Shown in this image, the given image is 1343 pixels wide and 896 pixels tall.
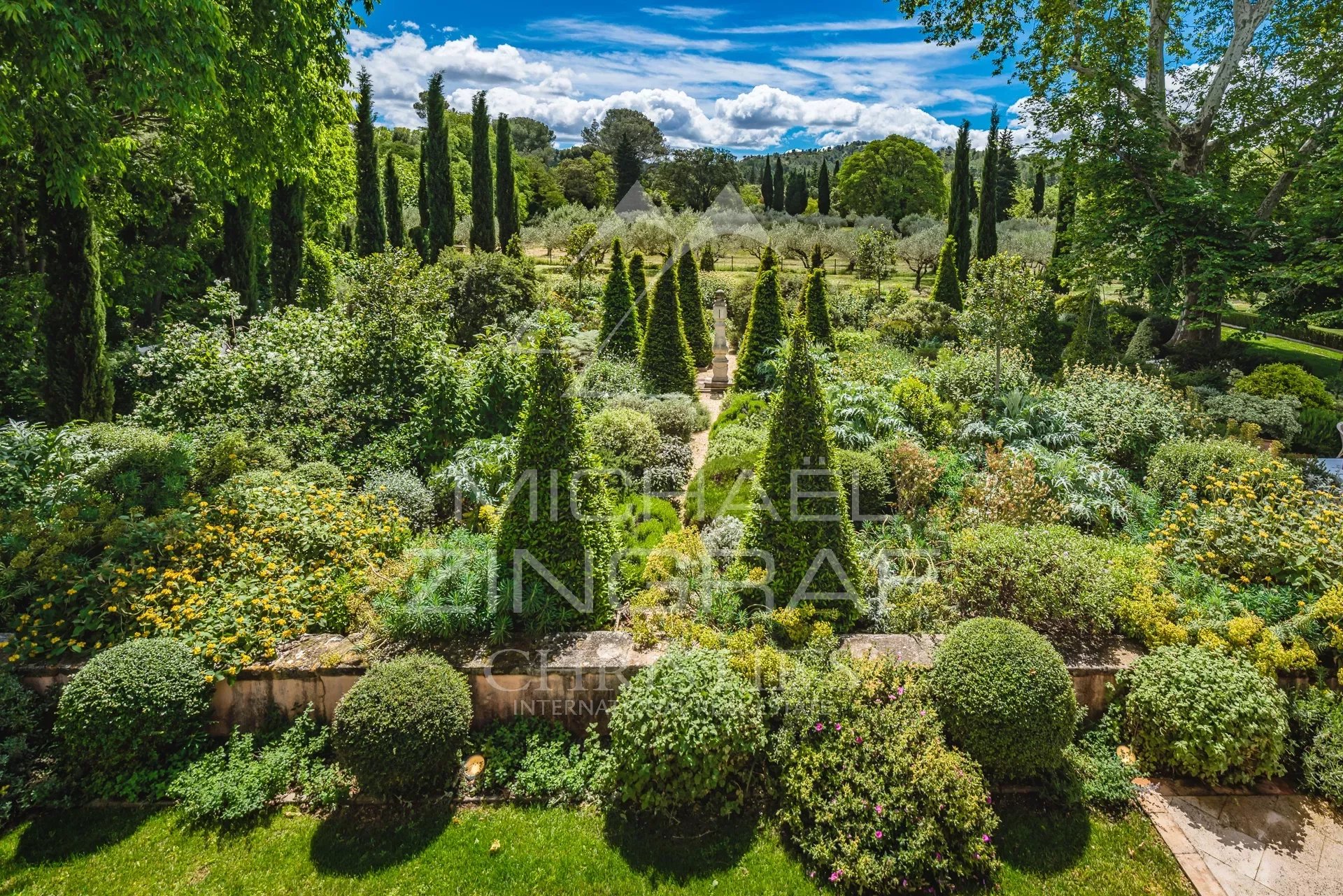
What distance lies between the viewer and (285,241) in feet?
53.2

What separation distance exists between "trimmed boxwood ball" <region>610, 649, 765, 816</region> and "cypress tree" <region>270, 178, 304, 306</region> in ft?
52.2

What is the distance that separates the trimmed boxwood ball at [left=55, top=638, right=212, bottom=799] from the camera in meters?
4.33

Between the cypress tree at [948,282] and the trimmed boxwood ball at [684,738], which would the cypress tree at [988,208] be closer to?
the cypress tree at [948,282]

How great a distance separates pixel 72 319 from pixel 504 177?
24.0 meters

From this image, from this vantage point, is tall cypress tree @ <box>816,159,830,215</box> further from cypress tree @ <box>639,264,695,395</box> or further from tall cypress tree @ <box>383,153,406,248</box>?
cypress tree @ <box>639,264,695,395</box>

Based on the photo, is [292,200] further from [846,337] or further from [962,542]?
[962,542]

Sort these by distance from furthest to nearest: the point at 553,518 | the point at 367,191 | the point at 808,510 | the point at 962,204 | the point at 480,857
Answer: the point at 962,204 < the point at 367,191 < the point at 808,510 < the point at 553,518 < the point at 480,857

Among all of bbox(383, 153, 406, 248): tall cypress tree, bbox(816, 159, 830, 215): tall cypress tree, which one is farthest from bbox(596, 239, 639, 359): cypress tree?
bbox(816, 159, 830, 215): tall cypress tree

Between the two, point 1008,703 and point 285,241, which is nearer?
point 1008,703

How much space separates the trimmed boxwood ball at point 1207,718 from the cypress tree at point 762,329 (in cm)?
947

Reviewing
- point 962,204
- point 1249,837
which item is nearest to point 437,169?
point 962,204

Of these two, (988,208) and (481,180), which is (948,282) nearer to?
(988,208)

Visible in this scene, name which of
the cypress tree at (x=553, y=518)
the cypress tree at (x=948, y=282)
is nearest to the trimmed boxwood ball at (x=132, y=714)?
the cypress tree at (x=553, y=518)

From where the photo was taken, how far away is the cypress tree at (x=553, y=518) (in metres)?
5.22
